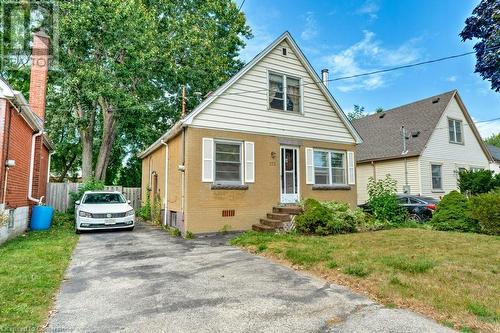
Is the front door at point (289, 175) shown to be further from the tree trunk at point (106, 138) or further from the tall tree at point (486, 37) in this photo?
the tree trunk at point (106, 138)

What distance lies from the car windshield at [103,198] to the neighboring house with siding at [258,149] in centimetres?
181

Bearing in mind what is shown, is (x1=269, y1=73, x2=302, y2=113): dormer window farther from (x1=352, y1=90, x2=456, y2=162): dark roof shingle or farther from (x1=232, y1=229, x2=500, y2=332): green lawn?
(x1=352, y1=90, x2=456, y2=162): dark roof shingle

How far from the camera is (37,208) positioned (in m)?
11.1

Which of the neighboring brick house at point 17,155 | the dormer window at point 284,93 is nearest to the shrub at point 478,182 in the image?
the dormer window at point 284,93

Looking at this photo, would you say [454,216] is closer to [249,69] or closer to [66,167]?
[249,69]

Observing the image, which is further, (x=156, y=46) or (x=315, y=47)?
(x=156, y=46)

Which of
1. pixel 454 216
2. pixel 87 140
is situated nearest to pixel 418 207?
pixel 454 216

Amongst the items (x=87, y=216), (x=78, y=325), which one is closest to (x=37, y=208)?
(x=87, y=216)

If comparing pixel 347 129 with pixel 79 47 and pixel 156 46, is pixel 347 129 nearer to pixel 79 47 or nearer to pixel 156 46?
pixel 156 46

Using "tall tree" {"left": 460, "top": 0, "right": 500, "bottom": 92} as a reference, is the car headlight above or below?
below

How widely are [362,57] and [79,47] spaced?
591 inches

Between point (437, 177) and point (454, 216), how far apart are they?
29.1 ft

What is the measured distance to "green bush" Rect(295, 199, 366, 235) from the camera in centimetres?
951

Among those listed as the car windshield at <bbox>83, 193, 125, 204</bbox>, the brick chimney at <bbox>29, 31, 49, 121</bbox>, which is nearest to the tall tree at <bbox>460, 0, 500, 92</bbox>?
the car windshield at <bbox>83, 193, 125, 204</bbox>
